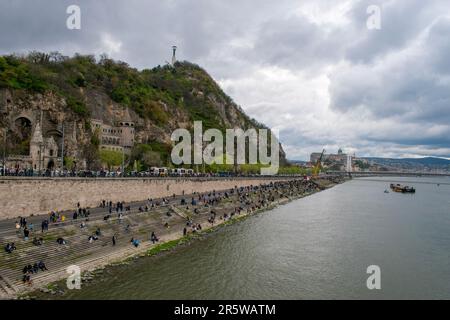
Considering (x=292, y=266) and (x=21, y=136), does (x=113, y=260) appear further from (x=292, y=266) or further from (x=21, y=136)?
(x=21, y=136)

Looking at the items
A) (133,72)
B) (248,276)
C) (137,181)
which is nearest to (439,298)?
(248,276)

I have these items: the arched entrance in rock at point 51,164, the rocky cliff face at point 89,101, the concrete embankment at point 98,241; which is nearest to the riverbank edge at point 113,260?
the concrete embankment at point 98,241

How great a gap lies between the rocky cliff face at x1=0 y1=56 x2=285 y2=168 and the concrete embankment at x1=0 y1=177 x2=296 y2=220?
1672 cm

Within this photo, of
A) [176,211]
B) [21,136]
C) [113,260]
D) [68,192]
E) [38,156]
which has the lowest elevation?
[113,260]

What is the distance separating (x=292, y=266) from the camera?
27844mm

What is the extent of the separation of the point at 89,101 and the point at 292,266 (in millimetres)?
A: 63903

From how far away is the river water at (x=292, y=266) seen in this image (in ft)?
72.9

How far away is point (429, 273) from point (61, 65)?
272 feet

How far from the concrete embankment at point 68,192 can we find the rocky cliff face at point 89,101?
16.7m

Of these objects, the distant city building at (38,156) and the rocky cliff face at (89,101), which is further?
the rocky cliff face at (89,101)

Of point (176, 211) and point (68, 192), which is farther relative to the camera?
point (176, 211)

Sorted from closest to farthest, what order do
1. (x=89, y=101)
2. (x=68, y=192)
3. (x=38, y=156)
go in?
(x=68, y=192), (x=38, y=156), (x=89, y=101)

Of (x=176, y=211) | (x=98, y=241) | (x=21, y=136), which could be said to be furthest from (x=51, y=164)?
(x=98, y=241)

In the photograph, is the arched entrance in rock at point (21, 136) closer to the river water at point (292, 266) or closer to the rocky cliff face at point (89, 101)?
the rocky cliff face at point (89, 101)
